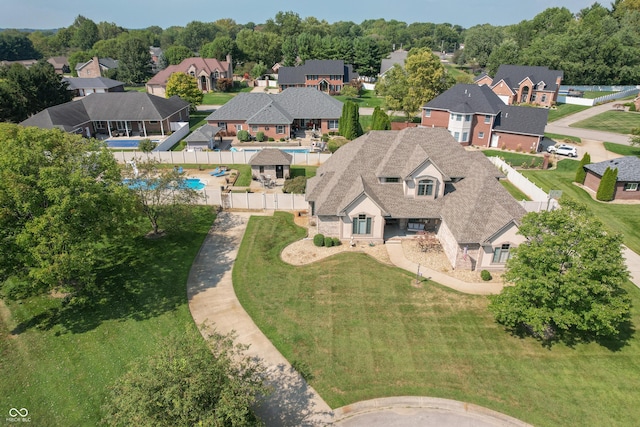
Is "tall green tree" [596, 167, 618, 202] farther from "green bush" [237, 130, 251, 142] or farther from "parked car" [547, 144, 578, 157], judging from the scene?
"green bush" [237, 130, 251, 142]

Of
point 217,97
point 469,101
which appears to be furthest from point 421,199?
point 217,97

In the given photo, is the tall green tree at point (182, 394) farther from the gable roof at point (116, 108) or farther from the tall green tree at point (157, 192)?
the gable roof at point (116, 108)

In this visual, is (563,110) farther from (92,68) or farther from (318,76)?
(92,68)

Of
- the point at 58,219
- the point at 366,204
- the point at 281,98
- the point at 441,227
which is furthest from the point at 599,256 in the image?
the point at 281,98

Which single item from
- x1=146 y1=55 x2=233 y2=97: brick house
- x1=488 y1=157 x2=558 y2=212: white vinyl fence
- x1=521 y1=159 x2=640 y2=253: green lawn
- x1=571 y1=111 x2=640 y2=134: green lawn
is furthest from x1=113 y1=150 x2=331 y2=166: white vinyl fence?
x1=146 y1=55 x2=233 y2=97: brick house

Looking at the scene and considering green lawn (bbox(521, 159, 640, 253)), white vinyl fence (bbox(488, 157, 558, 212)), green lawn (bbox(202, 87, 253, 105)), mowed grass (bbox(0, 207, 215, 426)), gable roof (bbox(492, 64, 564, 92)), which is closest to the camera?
mowed grass (bbox(0, 207, 215, 426))

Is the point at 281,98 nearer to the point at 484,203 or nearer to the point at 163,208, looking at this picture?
the point at 163,208

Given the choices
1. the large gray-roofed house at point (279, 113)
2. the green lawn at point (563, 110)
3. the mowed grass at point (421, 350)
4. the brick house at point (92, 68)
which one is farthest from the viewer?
the brick house at point (92, 68)

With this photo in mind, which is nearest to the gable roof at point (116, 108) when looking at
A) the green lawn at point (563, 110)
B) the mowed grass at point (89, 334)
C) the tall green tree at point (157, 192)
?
the tall green tree at point (157, 192)
